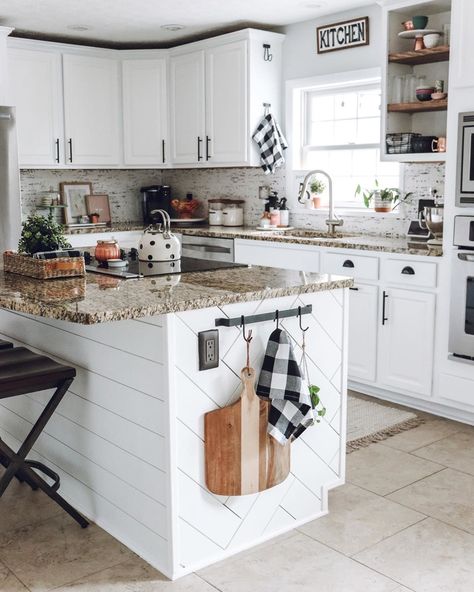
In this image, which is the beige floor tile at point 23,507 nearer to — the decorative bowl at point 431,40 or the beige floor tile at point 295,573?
the beige floor tile at point 295,573

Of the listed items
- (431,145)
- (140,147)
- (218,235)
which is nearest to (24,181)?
(140,147)

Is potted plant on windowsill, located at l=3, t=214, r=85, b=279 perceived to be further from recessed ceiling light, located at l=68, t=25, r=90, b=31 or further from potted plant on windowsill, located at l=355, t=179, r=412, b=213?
recessed ceiling light, located at l=68, t=25, r=90, b=31

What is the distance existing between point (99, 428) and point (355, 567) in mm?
1037

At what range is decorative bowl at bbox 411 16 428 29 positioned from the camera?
4.10 m

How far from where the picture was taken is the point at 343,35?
16.1 ft

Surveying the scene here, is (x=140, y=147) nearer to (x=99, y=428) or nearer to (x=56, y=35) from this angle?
(x=56, y=35)

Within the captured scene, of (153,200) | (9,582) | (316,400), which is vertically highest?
(153,200)

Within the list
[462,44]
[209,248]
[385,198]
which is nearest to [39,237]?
[462,44]

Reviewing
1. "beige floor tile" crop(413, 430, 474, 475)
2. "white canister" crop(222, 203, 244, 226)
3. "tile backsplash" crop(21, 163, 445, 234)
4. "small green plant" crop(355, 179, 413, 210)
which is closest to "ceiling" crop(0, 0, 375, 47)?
"tile backsplash" crop(21, 163, 445, 234)

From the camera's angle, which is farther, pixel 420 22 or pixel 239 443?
pixel 420 22

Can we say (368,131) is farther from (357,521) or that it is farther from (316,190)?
(357,521)

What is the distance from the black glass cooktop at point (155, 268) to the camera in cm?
290

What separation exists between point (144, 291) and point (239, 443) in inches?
24.1

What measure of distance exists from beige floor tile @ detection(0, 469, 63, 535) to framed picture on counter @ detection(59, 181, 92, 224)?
3236 mm
